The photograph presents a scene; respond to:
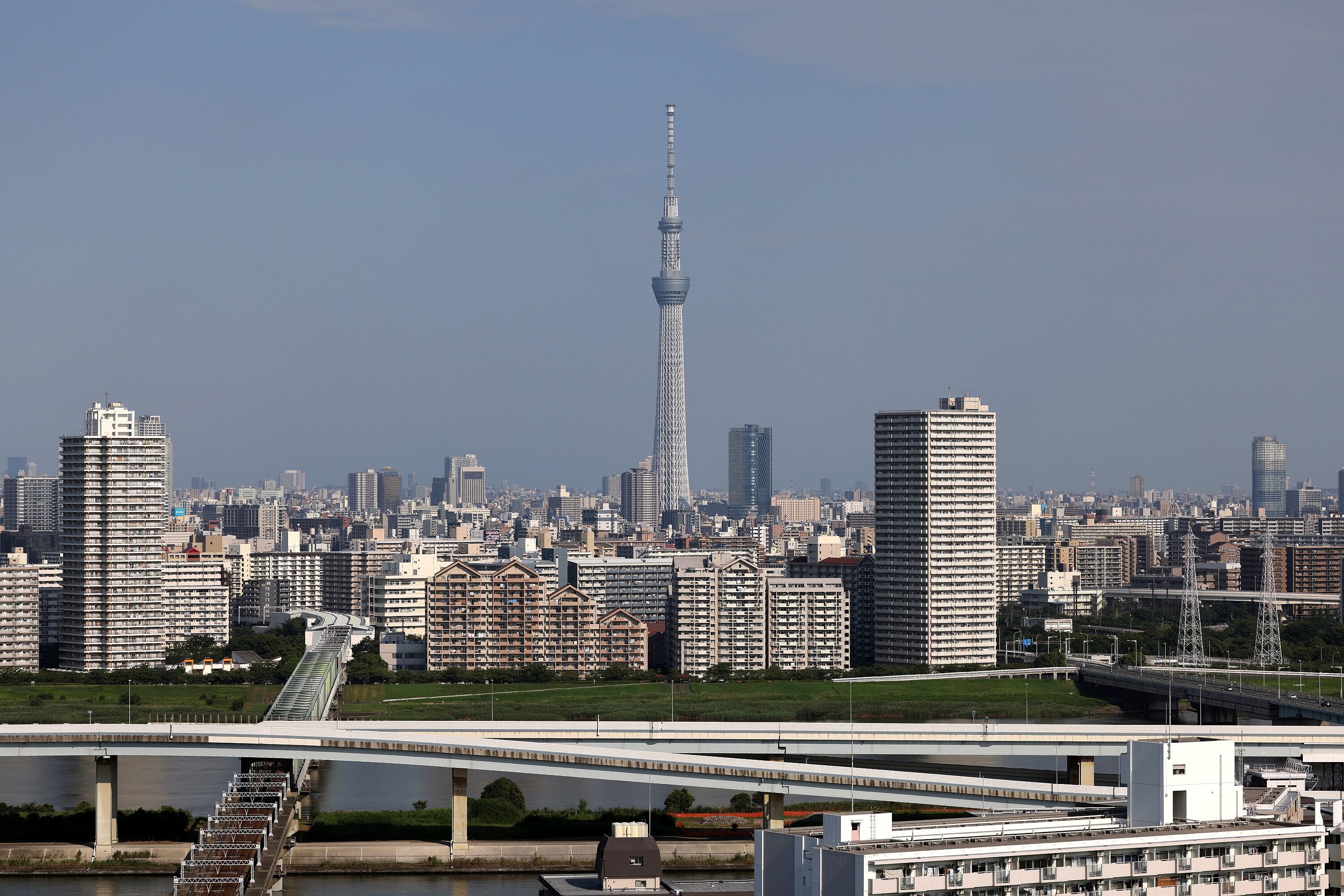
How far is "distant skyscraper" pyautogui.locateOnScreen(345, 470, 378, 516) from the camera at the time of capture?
426 feet

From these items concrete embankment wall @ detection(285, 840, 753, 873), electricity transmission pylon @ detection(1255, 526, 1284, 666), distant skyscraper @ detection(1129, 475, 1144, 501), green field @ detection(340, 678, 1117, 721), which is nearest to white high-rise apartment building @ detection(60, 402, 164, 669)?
green field @ detection(340, 678, 1117, 721)

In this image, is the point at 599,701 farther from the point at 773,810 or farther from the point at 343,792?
the point at 773,810

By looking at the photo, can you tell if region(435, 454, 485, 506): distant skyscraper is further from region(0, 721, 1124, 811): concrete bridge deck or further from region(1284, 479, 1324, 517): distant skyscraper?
region(0, 721, 1124, 811): concrete bridge deck

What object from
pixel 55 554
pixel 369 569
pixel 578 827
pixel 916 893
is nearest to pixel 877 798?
pixel 578 827

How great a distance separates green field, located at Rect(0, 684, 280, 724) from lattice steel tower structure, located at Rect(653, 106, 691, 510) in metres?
78.0

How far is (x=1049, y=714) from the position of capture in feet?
113

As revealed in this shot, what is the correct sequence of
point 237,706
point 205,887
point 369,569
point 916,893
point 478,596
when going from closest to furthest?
point 916,893, point 205,887, point 237,706, point 478,596, point 369,569

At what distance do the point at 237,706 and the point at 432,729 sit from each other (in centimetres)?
1046

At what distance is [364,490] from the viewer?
428 ft

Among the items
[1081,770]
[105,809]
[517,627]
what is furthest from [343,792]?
[517,627]

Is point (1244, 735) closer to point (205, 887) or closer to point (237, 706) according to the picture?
point (205, 887)

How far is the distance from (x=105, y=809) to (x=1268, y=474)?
11128cm

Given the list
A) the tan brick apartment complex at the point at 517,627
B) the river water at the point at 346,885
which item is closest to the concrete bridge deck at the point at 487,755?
the river water at the point at 346,885

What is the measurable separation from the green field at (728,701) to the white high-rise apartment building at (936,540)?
2976 millimetres
